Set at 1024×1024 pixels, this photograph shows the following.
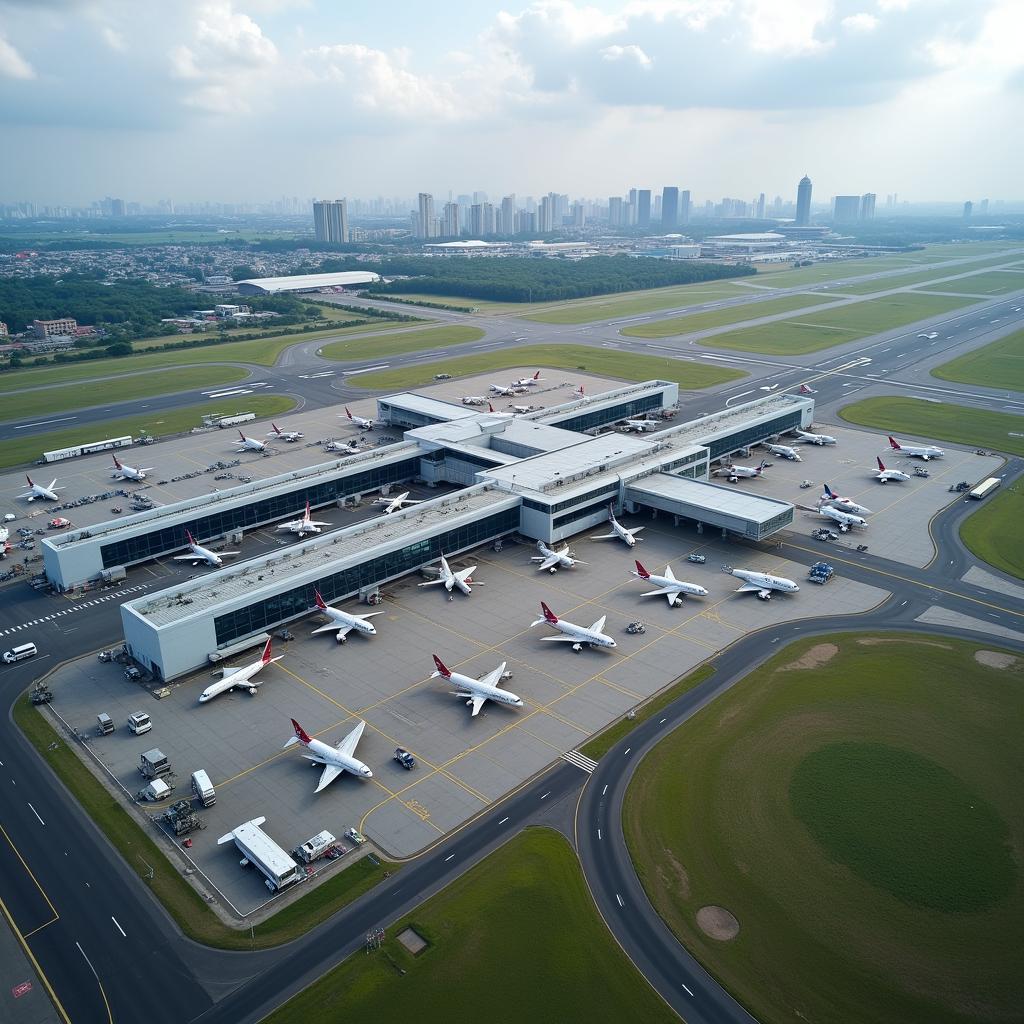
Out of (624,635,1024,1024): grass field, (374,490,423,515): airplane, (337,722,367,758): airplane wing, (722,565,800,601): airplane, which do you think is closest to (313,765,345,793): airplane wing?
(337,722,367,758): airplane wing

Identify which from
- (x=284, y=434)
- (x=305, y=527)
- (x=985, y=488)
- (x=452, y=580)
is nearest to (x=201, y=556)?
(x=305, y=527)

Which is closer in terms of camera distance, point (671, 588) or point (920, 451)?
point (671, 588)

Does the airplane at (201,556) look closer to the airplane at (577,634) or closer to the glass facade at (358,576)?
the glass facade at (358,576)

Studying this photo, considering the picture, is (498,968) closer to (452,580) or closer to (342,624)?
(342,624)

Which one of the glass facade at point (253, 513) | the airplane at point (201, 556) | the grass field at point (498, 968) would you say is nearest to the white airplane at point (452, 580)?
the airplane at point (201, 556)

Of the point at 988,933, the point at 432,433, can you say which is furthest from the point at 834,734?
the point at 432,433

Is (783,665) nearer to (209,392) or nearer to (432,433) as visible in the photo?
(432,433)

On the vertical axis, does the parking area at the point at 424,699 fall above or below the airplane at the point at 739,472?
below
